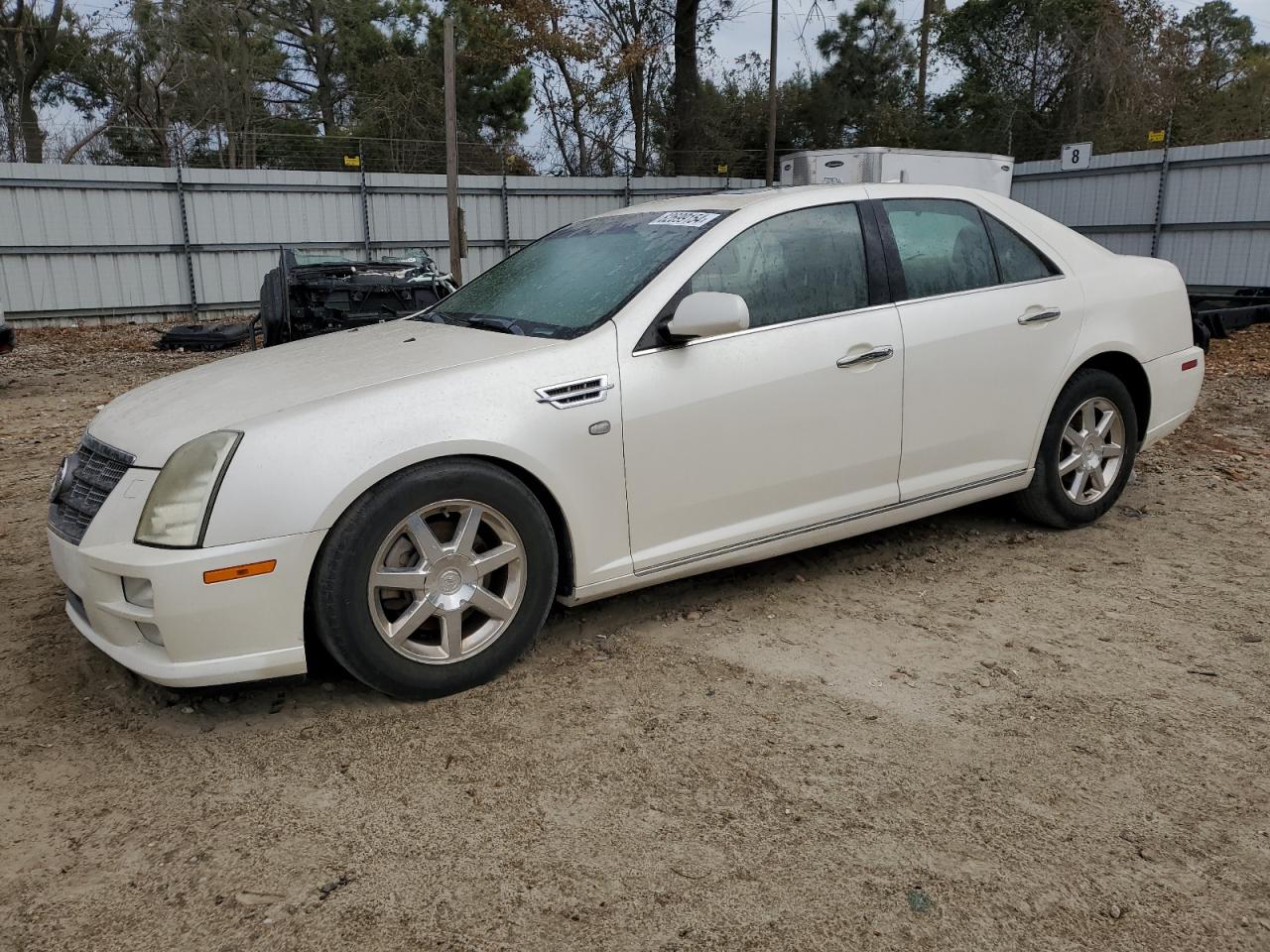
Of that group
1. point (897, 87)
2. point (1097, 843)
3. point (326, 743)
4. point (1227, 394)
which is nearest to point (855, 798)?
point (1097, 843)

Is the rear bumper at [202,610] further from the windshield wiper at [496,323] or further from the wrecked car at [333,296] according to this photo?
the wrecked car at [333,296]

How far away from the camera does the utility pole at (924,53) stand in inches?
1021

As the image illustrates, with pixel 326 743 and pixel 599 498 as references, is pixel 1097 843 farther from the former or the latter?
pixel 326 743

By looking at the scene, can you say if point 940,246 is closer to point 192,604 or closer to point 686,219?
point 686,219

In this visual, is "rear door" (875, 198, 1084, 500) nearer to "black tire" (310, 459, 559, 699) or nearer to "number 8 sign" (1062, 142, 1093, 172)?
"black tire" (310, 459, 559, 699)

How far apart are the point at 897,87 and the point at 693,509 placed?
3247 cm

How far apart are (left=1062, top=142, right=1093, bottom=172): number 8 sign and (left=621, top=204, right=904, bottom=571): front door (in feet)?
47.9

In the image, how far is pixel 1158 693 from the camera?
3219 mm

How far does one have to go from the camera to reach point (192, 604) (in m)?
2.85

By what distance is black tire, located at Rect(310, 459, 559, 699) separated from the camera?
2988mm

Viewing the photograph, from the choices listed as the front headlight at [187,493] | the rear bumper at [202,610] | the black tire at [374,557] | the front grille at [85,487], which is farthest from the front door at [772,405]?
the front grille at [85,487]

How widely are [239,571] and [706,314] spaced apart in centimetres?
165

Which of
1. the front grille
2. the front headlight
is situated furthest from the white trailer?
the front headlight

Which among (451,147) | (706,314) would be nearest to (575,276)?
(706,314)
